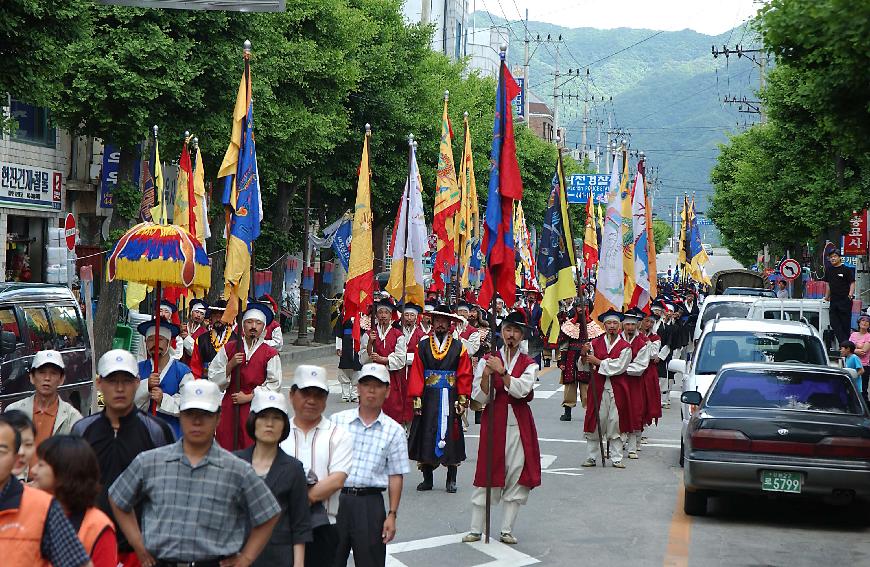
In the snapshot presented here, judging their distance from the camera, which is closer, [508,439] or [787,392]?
[508,439]

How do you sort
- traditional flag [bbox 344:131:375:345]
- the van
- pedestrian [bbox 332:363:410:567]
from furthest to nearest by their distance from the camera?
1. traditional flag [bbox 344:131:375:345]
2. the van
3. pedestrian [bbox 332:363:410:567]

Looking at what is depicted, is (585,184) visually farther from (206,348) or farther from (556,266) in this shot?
(206,348)

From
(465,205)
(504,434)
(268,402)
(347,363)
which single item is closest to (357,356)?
(347,363)

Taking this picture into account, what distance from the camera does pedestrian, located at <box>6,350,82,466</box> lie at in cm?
802

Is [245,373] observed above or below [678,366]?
above

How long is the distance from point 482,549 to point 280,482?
4721 millimetres

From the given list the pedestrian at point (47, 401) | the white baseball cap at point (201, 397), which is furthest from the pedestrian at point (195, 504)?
the pedestrian at point (47, 401)

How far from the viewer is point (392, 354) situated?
17062 millimetres

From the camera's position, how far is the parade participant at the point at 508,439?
11070mm

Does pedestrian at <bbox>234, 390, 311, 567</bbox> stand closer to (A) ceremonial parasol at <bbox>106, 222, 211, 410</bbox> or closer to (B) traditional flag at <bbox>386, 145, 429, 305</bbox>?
(A) ceremonial parasol at <bbox>106, 222, 211, 410</bbox>

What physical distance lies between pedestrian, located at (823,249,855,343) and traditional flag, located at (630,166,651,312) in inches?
157

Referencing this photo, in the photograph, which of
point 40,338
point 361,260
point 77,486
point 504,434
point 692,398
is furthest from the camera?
point 361,260

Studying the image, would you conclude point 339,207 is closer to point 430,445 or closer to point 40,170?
point 40,170

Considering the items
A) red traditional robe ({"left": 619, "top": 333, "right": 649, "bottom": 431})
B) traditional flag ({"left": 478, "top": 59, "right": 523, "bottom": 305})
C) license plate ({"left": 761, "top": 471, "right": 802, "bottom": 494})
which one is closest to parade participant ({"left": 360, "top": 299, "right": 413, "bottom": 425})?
red traditional robe ({"left": 619, "top": 333, "right": 649, "bottom": 431})
